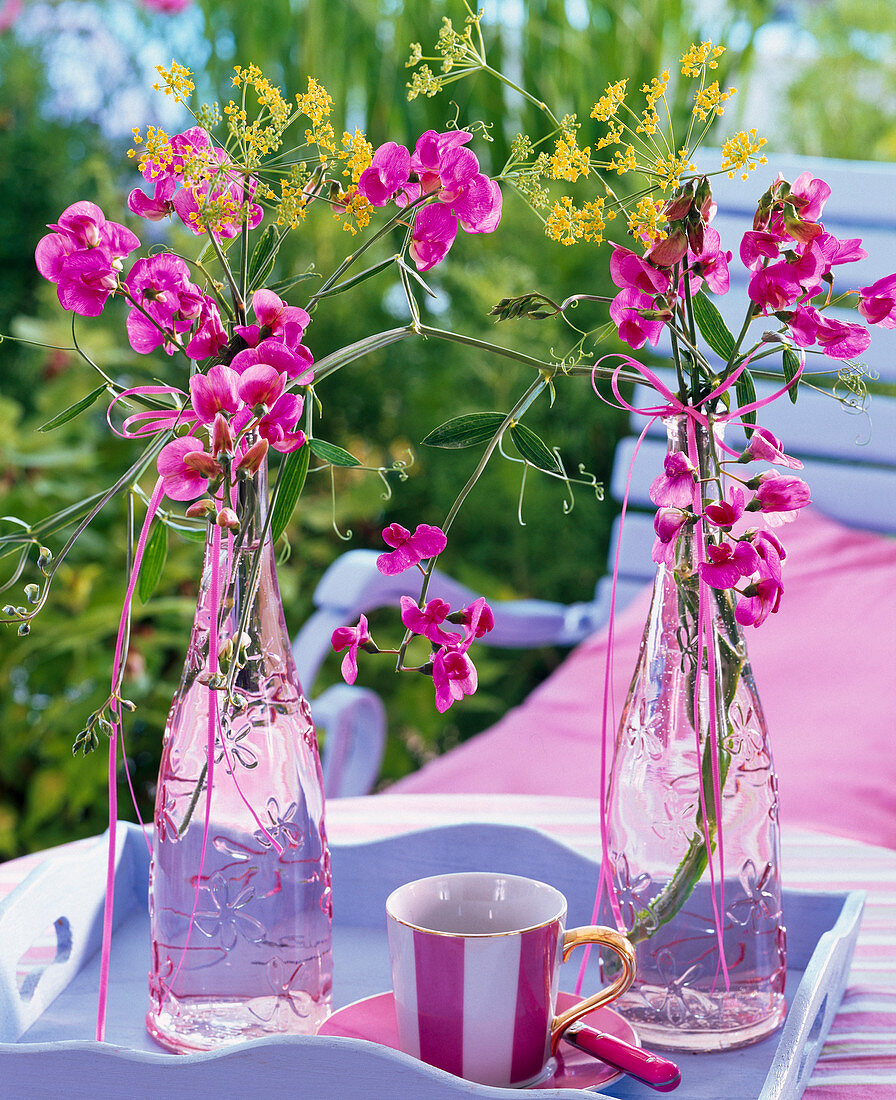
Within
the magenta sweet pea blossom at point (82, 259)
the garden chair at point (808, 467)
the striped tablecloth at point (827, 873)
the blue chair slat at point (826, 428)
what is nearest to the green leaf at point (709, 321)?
the magenta sweet pea blossom at point (82, 259)

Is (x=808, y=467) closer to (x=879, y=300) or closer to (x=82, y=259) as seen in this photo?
(x=879, y=300)

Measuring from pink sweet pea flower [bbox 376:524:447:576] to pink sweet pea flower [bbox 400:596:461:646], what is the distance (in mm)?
16

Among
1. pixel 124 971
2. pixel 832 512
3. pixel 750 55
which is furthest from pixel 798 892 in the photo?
pixel 750 55

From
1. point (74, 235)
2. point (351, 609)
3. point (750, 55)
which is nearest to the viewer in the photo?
point (74, 235)

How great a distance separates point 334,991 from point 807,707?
727 mm

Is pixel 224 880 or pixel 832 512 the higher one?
pixel 832 512

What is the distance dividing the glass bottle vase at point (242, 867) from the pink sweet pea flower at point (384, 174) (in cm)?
16

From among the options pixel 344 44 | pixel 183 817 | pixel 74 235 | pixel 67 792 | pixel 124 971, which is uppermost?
pixel 344 44

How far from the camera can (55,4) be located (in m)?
2.33

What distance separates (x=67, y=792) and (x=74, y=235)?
1466 millimetres

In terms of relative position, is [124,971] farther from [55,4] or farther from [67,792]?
[55,4]

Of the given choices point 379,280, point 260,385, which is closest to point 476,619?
point 260,385

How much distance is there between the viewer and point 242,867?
534mm

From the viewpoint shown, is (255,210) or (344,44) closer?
(255,210)
